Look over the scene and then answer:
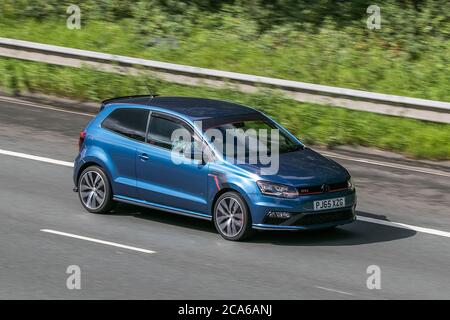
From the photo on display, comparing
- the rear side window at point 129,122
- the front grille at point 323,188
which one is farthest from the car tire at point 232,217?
the rear side window at point 129,122

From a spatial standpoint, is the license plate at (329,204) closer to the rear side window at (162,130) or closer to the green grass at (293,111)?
the rear side window at (162,130)

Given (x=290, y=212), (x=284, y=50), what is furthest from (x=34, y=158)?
(x=284, y=50)

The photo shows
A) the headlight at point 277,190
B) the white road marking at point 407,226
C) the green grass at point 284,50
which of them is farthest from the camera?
the green grass at point 284,50

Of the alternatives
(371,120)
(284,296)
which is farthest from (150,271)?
(371,120)

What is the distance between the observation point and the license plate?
12.9 metres

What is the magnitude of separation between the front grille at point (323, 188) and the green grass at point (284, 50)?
7.37 metres

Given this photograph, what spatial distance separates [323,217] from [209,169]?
1.51m

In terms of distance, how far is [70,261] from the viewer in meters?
12.1

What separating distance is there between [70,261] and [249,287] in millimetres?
2172

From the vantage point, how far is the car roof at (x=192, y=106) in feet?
45.3

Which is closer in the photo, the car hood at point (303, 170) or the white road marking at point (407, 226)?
the car hood at point (303, 170)

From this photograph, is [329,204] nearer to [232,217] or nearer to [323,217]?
[323,217]

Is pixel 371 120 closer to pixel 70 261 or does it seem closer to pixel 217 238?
pixel 217 238

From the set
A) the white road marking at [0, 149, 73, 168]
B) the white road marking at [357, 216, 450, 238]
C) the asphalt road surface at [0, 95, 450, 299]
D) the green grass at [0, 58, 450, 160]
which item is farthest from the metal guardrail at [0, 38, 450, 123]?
the white road marking at [357, 216, 450, 238]
